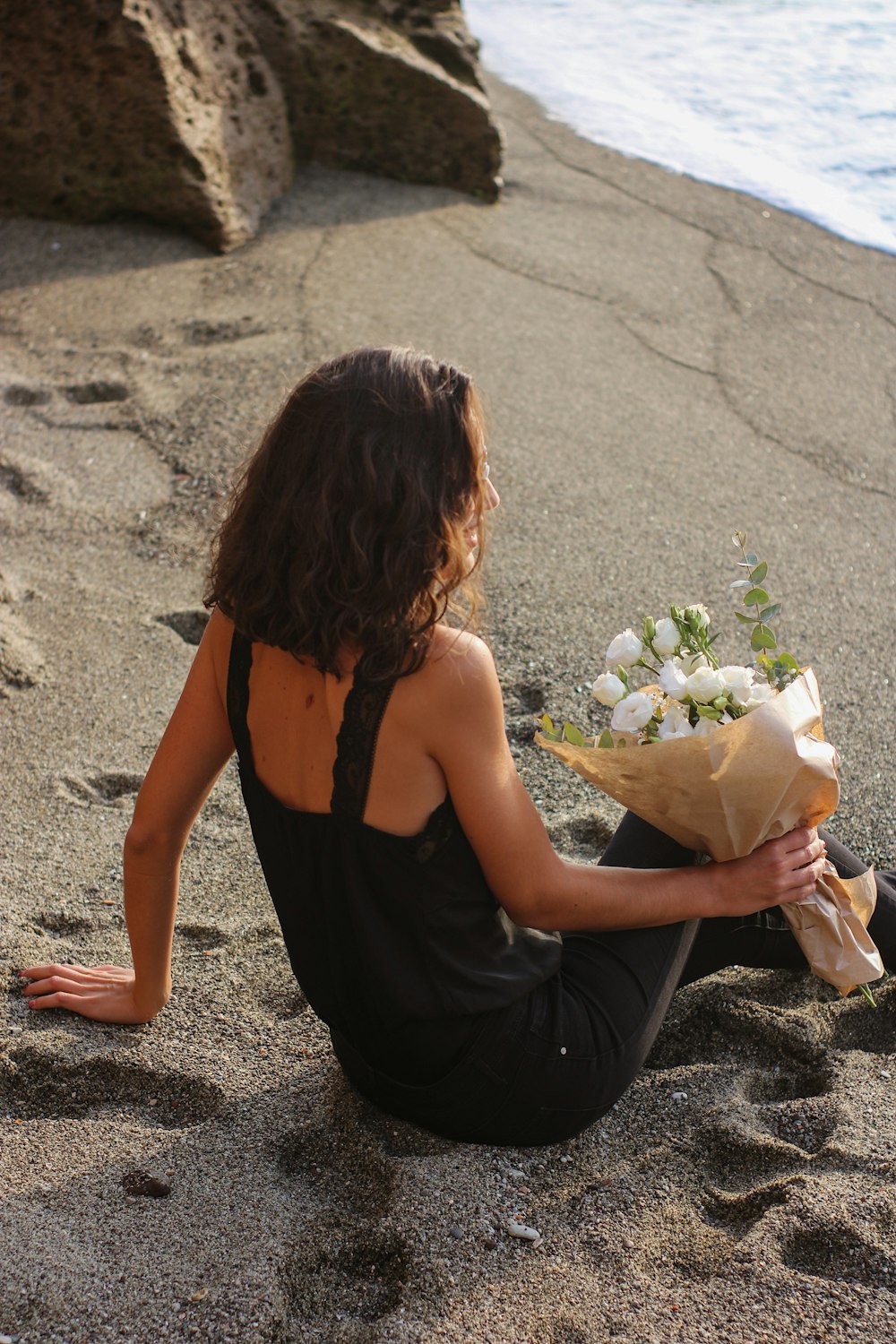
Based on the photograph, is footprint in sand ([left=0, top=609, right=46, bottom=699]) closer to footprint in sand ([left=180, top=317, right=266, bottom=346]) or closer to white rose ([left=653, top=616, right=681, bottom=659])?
footprint in sand ([left=180, top=317, right=266, bottom=346])

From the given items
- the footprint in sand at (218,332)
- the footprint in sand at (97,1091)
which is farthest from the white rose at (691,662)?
the footprint in sand at (218,332)

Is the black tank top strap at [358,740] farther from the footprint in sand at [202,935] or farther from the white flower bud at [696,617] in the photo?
the footprint in sand at [202,935]

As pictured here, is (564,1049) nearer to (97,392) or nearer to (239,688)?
(239,688)

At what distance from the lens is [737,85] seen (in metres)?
8.48

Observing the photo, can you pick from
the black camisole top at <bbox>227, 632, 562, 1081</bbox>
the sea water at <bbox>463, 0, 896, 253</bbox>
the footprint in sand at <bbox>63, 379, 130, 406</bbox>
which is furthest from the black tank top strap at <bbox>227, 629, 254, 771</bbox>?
the sea water at <bbox>463, 0, 896, 253</bbox>

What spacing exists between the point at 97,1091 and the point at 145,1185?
0.23 m

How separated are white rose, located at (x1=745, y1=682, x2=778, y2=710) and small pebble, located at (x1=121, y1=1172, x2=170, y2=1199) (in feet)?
3.64

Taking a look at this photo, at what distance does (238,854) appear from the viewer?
2.53 meters

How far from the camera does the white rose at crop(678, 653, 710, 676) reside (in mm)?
1806

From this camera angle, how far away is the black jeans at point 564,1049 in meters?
1.70

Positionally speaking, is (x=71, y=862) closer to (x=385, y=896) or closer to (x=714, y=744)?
(x=385, y=896)

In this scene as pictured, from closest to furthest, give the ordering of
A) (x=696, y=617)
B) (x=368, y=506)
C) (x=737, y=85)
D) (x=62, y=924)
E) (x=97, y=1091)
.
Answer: (x=368, y=506)
(x=696, y=617)
(x=97, y=1091)
(x=62, y=924)
(x=737, y=85)

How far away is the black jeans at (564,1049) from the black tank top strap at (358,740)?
1.34 feet

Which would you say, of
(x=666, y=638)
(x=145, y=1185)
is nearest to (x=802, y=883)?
(x=666, y=638)
